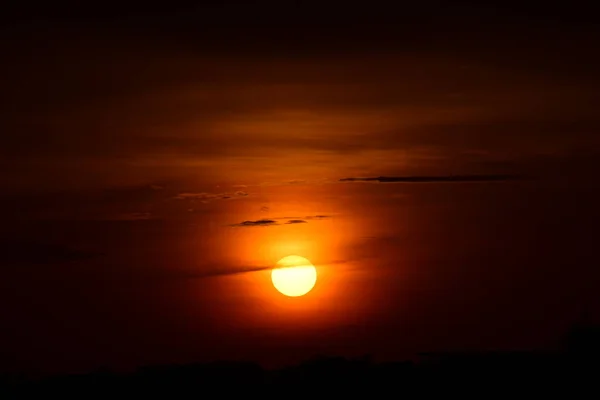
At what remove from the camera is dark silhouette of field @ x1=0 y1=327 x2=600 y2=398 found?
141 ft

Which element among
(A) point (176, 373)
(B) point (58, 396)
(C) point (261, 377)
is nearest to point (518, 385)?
(C) point (261, 377)

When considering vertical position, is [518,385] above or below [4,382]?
below

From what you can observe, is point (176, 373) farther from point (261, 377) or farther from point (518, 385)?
point (518, 385)

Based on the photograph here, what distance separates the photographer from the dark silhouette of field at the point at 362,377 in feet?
141

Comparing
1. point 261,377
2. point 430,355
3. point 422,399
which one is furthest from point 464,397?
point 261,377

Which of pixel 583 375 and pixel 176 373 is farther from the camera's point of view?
pixel 176 373

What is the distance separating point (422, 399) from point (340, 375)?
334 centimetres

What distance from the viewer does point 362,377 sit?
1811 inches

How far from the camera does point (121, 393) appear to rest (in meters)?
46.3

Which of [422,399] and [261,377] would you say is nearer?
[422,399]

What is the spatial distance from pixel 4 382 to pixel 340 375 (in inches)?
479

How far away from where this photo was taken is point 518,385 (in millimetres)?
42625

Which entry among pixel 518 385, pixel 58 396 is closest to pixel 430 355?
pixel 518 385

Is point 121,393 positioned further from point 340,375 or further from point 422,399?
point 422,399
